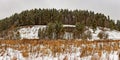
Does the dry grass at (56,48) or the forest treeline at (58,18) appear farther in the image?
the forest treeline at (58,18)

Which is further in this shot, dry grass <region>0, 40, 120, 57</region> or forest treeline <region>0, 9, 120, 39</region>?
forest treeline <region>0, 9, 120, 39</region>

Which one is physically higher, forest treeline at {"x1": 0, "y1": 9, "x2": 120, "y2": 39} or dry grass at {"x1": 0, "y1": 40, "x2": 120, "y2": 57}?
dry grass at {"x1": 0, "y1": 40, "x2": 120, "y2": 57}

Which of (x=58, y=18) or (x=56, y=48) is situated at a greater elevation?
(x=56, y=48)

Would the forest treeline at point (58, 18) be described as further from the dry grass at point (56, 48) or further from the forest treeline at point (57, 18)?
the dry grass at point (56, 48)

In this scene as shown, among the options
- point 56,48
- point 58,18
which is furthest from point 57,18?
point 56,48

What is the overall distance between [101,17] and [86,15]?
10.3 metres

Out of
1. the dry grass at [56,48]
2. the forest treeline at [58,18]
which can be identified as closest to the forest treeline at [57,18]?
the forest treeline at [58,18]

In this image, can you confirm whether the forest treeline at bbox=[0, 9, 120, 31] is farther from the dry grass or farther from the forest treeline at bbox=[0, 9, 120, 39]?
the dry grass

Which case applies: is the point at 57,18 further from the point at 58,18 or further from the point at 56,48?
the point at 56,48

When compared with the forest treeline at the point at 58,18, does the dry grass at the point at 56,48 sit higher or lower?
higher

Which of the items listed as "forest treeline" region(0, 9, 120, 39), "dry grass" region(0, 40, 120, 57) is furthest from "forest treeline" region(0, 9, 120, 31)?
"dry grass" region(0, 40, 120, 57)

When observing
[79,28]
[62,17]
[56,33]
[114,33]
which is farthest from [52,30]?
[62,17]

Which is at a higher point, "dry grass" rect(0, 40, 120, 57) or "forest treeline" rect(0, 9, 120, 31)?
"dry grass" rect(0, 40, 120, 57)

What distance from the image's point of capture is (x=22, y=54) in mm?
9516
